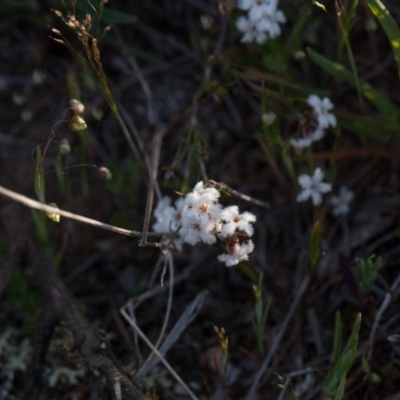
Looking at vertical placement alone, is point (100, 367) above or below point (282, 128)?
below

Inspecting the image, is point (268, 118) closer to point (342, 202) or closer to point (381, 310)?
point (342, 202)

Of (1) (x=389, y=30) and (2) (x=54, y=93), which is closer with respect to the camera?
(1) (x=389, y=30)

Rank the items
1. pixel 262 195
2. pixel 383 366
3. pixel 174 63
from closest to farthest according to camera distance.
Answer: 1. pixel 383 366
2. pixel 262 195
3. pixel 174 63

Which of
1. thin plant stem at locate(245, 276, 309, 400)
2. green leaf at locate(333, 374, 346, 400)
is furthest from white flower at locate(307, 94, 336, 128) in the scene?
green leaf at locate(333, 374, 346, 400)

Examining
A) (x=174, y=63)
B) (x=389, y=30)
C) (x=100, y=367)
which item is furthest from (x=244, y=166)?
(x=100, y=367)

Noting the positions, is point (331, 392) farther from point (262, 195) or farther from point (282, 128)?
point (282, 128)

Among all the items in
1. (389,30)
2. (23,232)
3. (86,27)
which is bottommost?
(23,232)
